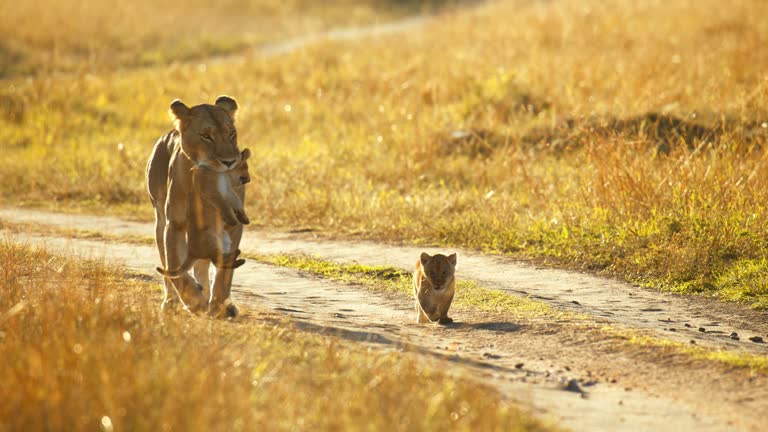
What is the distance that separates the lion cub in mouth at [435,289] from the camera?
7.92m

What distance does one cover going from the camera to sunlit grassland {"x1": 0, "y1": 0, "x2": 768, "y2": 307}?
34.5 feet

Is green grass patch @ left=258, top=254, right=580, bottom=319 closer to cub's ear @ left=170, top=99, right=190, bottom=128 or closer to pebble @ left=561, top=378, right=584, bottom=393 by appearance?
pebble @ left=561, top=378, right=584, bottom=393

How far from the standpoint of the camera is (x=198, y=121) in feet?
22.4

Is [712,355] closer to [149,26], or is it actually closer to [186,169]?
[186,169]

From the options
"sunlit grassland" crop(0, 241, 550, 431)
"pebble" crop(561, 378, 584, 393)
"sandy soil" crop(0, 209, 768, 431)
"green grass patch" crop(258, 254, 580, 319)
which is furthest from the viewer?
"green grass patch" crop(258, 254, 580, 319)

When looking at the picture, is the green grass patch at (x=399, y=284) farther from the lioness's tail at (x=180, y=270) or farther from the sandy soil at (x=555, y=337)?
the lioness's tail at (x=180, y=270)

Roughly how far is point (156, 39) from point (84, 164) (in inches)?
757

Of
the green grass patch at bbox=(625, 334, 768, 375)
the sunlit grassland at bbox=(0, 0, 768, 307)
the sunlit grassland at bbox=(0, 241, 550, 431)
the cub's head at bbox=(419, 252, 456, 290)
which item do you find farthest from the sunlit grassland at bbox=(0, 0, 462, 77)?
the green grass patch at bbox=(625, 334, 768, 375)

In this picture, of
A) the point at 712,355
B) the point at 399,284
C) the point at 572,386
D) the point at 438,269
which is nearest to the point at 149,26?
the point at 399,284

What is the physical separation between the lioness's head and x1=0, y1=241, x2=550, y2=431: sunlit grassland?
97 cm

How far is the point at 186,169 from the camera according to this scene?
7035 mm

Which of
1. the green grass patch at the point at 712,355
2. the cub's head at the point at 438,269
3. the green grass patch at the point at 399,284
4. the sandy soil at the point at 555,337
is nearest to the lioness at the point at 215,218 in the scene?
the sandy soil at the point at 555,337

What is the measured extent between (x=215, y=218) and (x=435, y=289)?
5.93ft

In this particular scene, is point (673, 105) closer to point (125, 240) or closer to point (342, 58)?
point (125, 240)
